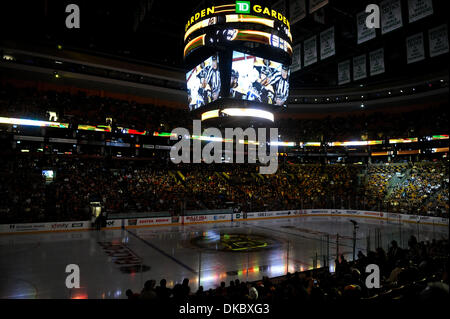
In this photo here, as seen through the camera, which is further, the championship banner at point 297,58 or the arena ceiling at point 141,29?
the arena ceiling at point 141,29

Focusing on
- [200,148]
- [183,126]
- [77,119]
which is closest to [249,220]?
[200,148]

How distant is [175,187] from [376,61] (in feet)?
68.9

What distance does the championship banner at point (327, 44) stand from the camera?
1315 cm

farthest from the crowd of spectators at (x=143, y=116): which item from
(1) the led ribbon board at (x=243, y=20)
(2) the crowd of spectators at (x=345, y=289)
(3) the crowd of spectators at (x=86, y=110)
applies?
(2) the crowd of spectators at (x=345, y=289)

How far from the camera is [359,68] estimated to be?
13922 millimetres

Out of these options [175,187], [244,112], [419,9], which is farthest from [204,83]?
[175,187]

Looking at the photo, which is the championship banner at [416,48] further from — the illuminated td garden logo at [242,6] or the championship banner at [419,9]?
the illuminated td garden logo at [242,6]

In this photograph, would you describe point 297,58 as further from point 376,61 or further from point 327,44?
point 376,61

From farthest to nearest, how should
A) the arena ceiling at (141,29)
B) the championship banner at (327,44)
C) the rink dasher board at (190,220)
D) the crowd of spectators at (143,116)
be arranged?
the crowd of spectators at (143,116) → the rink dasher board at (190,220) → the arena ceiling at (141,29) → the championship banner at (327,44)

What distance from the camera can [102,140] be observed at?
2816 cm

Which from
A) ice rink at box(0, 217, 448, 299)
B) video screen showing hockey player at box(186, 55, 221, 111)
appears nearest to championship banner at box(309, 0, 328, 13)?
video screen showing hockey player at box(186, 55, 221, 111)

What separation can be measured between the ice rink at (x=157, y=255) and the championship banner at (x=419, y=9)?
6.95m

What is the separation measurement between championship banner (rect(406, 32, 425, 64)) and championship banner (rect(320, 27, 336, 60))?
9.57 ft

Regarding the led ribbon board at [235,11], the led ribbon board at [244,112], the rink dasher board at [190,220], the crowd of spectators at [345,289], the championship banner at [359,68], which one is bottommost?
the rink dasher board at [190,220]
